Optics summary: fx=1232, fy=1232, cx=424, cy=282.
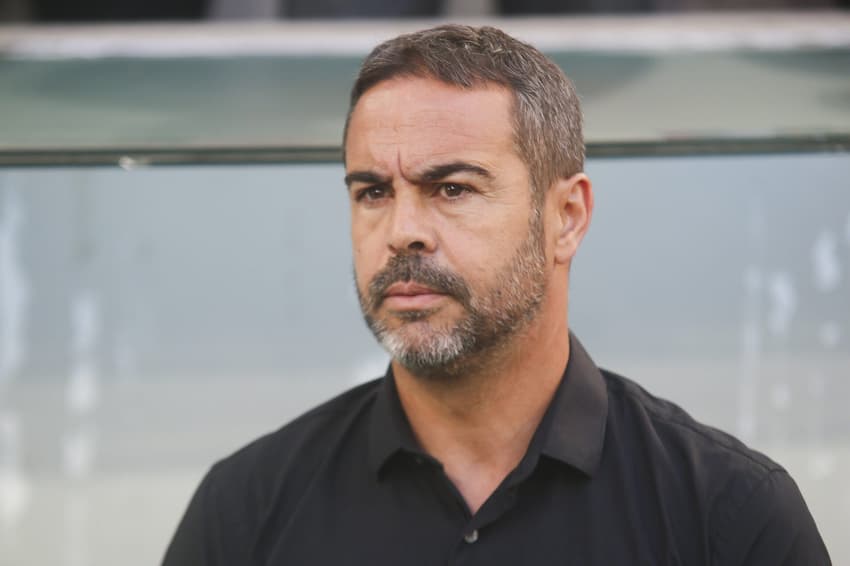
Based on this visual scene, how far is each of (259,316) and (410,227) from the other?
79 centimetres

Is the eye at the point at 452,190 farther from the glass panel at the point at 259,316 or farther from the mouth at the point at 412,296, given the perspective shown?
the glass panel at the point at 259,316

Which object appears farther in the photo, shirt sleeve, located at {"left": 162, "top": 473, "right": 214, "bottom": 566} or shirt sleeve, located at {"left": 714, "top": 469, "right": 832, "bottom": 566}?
shirt sleeve, located at {"left": 162, "top": 473, "right": 214, "bottom": 566}

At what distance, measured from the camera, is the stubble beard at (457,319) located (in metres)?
1.51

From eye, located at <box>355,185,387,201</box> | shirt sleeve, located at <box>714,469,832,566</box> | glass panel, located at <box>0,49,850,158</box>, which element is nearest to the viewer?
shirt sleeve, located at <box>714,469,832,566</box>

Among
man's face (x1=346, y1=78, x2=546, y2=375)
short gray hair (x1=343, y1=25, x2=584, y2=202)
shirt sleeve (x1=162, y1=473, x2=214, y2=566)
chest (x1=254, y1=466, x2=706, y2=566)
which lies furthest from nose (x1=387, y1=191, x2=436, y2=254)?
shirt sleeve (x1=162, y1=473, x2=214, y2=566)

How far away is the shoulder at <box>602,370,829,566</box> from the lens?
58.6 inches

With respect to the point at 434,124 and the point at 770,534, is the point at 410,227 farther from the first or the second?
the point at 770,534

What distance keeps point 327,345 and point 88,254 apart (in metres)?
Result: 0.47

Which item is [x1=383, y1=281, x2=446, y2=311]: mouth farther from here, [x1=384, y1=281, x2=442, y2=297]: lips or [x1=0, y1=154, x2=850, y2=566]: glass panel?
[x1=0, y1=154, x2=850, y2=566]: glass panel

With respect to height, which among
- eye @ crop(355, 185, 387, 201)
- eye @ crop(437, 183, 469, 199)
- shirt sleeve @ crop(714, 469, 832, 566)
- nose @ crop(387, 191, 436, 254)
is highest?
eye @ crop(355, 185, 387, 201)

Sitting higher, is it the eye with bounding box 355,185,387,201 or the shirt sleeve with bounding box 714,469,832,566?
the eye with bounding box 355,185,387,201

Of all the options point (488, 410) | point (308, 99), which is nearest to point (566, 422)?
point (488, 410)

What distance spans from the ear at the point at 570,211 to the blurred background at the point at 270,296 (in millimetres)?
418

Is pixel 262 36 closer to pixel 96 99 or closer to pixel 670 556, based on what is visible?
pixel 96 99
